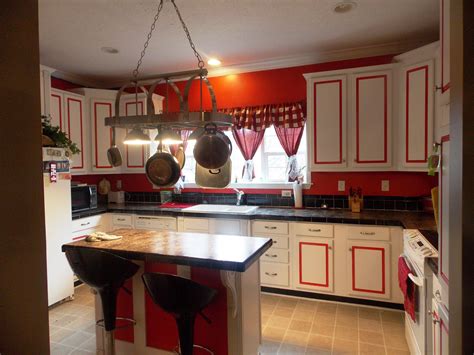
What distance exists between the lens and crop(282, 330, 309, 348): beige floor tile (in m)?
2.52

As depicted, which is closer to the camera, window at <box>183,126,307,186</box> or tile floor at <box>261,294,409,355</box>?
tile floor at <box>261,294,409,355</box>

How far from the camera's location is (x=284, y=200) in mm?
3863

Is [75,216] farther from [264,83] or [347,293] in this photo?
[347,293]

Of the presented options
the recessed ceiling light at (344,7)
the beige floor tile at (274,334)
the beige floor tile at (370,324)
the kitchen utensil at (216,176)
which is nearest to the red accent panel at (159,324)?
the kitchen utensil at (216,176)

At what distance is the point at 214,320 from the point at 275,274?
1515 mm

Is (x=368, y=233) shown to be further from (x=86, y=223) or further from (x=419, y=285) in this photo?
(x=86, y=223)

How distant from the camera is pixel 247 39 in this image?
3.17m

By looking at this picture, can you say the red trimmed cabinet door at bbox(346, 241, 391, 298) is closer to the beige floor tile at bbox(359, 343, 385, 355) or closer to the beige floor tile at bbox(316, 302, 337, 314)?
the beige floor tile at bbox(316, 302, 337, 314)

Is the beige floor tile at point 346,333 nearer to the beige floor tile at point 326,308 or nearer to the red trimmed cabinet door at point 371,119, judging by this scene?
the beige floor tile at point 326,308

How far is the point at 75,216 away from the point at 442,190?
3599 millimetres

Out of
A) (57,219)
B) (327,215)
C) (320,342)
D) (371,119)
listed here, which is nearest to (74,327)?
(57,219)

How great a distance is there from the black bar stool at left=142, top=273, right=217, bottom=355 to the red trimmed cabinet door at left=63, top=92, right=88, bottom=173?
9.62 feet

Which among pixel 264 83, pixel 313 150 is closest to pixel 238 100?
pixel 264 83

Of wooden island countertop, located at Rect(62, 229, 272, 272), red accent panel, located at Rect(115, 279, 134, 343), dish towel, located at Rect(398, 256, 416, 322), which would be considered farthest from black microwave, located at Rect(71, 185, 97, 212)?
Result: dish towel, located at Rect(398, 256, 416, 322)
